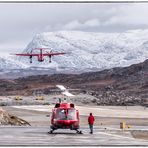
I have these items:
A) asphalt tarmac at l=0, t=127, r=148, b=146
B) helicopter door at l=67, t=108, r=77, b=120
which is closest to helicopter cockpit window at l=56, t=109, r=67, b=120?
helicopter door at l=67, t=108, r=77, b=120

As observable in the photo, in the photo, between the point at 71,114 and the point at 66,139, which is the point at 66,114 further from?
the point at 66,139

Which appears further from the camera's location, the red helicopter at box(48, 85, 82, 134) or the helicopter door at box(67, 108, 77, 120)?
the helicopter door at box(67, 108, 77, 120)

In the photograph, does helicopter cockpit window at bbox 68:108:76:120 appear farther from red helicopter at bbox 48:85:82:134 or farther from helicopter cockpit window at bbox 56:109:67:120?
helicopter cockpit window at bbox 56:109:67:120

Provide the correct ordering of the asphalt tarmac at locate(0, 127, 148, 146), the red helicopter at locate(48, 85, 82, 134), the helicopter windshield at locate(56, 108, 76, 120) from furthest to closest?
the helicopter windshield at locate(56, 108, 76, 120)
the red helicopter at locate(48, 85, 82, 134)
the asphalt tarmac at locate(0, 127, 148, 146)

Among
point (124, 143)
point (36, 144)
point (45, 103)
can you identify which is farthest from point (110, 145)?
point (45, 103)

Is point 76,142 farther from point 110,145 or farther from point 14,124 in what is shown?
point 14,124

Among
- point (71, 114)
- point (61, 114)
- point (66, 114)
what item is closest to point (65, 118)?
point (66, 114)

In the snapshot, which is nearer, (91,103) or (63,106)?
(63,106)

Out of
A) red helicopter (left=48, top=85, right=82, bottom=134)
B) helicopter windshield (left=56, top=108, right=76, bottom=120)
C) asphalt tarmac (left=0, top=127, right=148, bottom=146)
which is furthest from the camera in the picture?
helicopter windshield (left=56, top=108, right=76, bottom=120)
